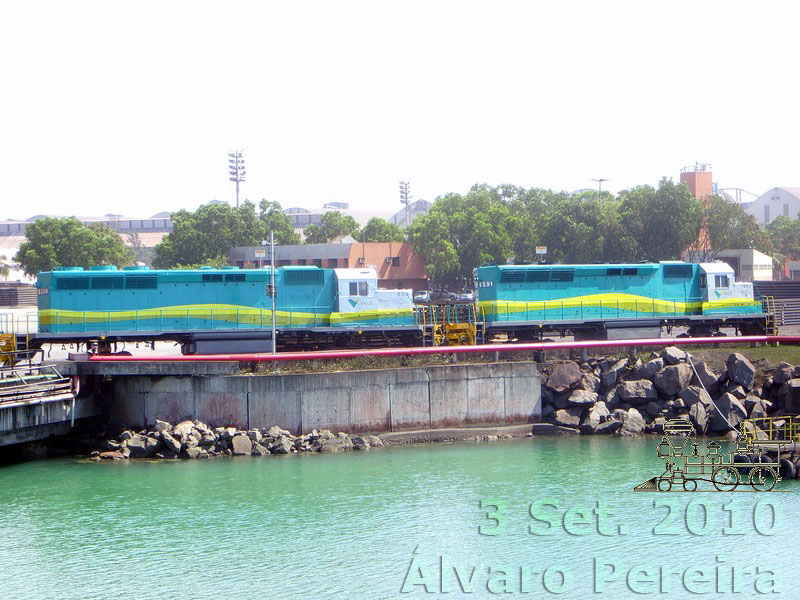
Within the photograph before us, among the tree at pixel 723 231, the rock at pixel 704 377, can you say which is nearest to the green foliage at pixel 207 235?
the tree at pixel 723 231

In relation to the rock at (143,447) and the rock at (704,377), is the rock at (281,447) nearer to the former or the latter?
the rock at (143,447)

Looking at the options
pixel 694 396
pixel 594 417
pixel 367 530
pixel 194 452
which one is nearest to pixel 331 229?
pixel 594 417

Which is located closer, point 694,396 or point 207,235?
point 694,396

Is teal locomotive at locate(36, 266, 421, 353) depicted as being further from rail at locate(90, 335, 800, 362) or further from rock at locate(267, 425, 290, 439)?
rock at locate(267, 425, 290, 439)

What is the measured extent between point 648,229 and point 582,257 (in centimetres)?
523

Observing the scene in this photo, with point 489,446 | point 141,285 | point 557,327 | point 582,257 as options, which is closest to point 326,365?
point 489,446

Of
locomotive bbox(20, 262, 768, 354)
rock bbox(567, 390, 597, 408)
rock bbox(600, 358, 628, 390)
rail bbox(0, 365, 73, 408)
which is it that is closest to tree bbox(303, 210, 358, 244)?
locomotive bbox(20, 262, 768, 354)

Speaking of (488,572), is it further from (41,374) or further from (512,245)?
(512,245)

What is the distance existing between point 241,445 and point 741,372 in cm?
1760

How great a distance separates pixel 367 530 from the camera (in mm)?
23562

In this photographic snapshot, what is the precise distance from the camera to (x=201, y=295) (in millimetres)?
37688

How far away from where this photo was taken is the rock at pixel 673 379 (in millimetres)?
34344

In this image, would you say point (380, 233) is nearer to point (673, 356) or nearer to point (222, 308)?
point (222, 308)

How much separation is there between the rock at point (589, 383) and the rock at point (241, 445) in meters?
12.1
